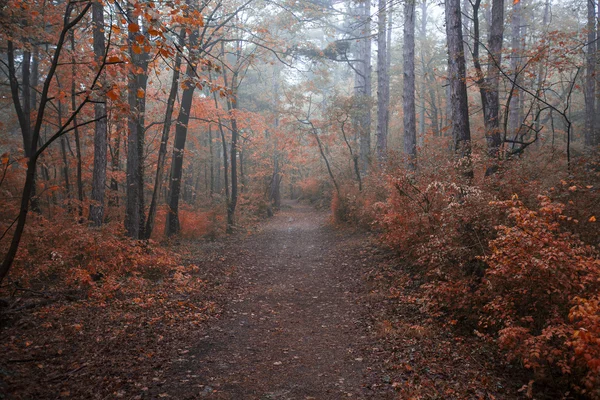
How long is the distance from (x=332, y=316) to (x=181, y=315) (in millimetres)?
2490

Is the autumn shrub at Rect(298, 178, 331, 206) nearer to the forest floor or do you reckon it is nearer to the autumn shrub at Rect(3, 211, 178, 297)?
the forest floor

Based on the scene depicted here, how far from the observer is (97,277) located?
24.3 ft

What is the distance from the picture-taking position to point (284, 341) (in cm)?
538

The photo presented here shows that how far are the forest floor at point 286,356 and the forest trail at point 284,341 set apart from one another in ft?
0.06

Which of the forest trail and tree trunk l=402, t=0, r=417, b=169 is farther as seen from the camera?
tree trunk l=402, t=0, r=417, b=169

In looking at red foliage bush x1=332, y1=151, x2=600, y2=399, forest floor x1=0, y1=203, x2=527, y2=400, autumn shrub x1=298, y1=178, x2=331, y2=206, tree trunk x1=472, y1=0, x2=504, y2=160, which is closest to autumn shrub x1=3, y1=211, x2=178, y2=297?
forest floor x1=0, y1=203, x2=527, y2=400

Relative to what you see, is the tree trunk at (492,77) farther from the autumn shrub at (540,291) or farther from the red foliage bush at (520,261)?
the autumn shrub at (540,291)

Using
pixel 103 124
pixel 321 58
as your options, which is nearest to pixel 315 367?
pixel 103 124

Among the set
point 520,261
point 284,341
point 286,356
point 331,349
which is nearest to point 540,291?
point 520,261

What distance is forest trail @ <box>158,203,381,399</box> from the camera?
161 inches

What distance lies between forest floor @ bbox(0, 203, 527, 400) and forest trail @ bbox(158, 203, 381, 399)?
0.02 metres

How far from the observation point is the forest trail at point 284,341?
4102mm

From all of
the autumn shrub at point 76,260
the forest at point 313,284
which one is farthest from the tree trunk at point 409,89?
the autumn shrub at point 76,260

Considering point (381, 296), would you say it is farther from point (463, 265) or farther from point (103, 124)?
point (103, 124)
